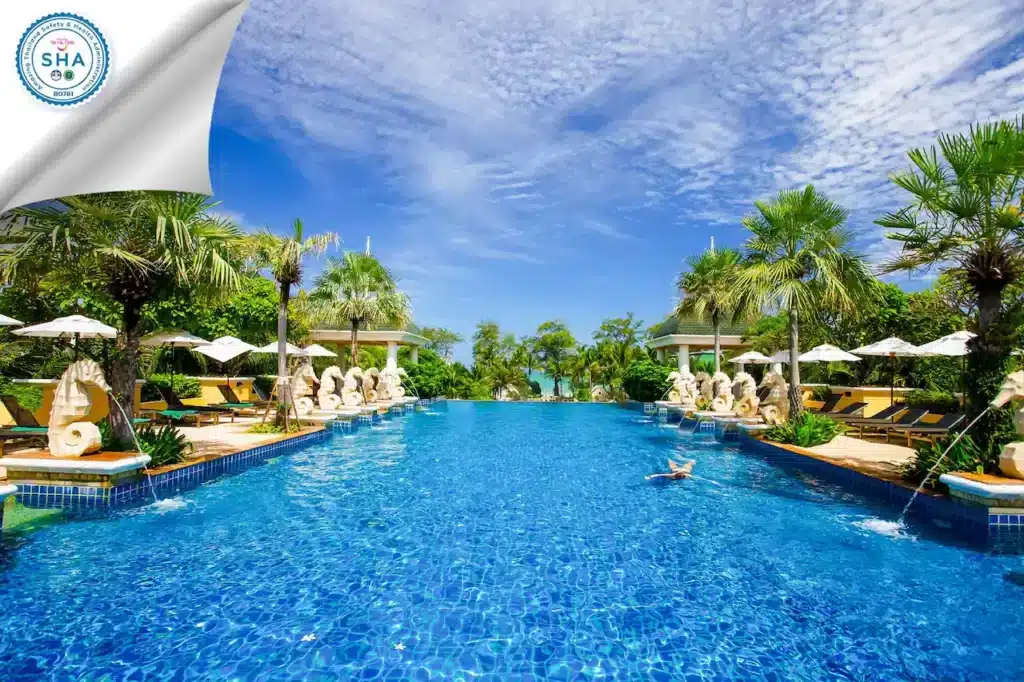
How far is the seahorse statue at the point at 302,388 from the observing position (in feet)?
47.6

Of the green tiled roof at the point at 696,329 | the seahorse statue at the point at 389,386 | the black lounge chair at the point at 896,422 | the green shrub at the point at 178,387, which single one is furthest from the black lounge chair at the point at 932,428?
the green shrub at the point at 178,387

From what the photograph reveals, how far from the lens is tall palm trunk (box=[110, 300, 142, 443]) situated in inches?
316

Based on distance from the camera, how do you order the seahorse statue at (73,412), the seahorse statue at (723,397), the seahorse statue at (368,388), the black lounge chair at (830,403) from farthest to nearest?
the seahorse statue at (368,388) < the seahorse statue at (723,397) < the black lounge chair at (830,403) < the seahorse statue at (73,412)

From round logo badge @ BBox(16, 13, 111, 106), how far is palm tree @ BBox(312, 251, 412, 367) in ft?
55.3

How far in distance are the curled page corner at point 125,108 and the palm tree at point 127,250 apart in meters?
4.35

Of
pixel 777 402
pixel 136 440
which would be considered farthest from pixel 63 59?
pixel 777 402

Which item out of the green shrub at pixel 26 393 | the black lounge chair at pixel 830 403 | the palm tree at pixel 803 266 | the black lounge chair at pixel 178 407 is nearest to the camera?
the palm tree at pixel 803 266

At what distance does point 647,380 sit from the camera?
87.2 feet

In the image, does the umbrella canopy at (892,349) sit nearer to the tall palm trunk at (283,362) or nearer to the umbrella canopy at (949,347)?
the umbrella canopy at (949,347)

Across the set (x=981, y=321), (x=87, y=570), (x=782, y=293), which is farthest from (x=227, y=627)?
(x=782, y=293)

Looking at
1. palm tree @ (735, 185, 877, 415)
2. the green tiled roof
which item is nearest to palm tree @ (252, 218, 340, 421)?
palm tree @ (735, 185, 877, 415)

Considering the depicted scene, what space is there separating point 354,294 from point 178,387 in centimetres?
636

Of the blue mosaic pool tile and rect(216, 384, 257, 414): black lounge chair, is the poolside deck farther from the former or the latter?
rect(216, 384, 257, 414): black lounge chair

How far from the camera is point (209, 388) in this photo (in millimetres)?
18844
